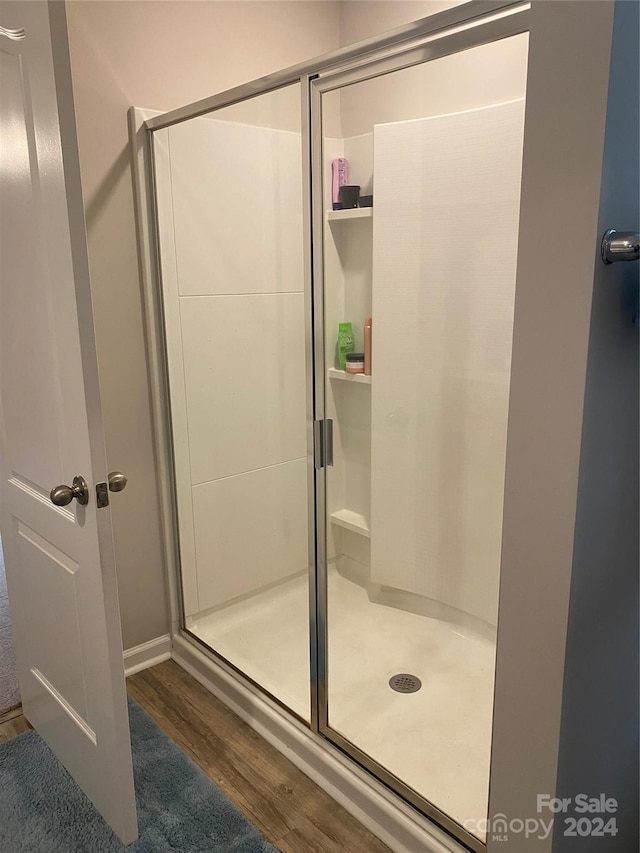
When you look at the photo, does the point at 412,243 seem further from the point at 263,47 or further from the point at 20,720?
the point at 20,720

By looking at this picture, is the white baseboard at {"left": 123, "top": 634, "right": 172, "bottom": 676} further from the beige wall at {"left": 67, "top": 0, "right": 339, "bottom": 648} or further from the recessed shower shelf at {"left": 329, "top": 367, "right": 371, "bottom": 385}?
the recessed shower shelf at {"left": 329, "top": 367, "right": 371, "bottom": 385}

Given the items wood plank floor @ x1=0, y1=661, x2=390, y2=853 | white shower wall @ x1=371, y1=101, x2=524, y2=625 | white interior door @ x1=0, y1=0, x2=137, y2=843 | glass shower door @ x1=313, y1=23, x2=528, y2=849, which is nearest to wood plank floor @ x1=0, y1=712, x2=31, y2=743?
wood plank floor @ x1=0, y1=661, x2=390, y2=853

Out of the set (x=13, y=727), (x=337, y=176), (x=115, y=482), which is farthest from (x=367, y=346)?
(x=13, y=727)

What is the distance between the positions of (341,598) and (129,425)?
3.02 ft

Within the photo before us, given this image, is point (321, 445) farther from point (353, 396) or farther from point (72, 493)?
point (72, 493)

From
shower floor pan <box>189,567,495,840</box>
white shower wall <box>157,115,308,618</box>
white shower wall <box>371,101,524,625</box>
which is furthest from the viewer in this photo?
white shower wall <box>157,115,308,618</box>

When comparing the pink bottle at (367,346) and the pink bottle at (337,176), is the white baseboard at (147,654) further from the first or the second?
the pink bottle at (337,176)

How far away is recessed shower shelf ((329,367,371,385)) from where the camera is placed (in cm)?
205

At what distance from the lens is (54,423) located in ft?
4.84

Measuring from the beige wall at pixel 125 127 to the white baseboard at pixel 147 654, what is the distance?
0.02 m

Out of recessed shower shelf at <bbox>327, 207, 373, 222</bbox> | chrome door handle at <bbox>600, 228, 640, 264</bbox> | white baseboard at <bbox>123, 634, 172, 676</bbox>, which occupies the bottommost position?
white baseboard at <bbox>123, 634, 172, 676</bbox>

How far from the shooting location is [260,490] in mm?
2385

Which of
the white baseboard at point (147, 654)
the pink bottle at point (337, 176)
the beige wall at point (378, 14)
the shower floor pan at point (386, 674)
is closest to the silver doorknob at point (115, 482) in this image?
the shower floor pan at point (386, 674)

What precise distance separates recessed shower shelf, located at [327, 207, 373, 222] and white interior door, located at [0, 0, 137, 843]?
0.77 meters
